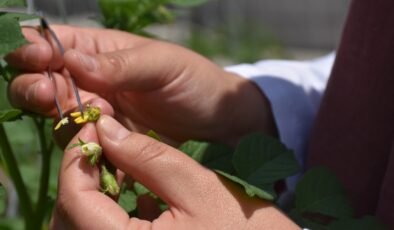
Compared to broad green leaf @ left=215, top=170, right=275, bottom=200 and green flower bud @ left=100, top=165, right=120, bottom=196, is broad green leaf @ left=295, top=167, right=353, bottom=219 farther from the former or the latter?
green flower bud @ left=100, top=165, right=120, bottom=196

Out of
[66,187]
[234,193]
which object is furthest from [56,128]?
[234,193]

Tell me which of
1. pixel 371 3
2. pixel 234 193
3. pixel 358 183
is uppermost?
pixel 371 3

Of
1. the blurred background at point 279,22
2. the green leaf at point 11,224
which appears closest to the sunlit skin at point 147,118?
the green leaf at point 11,224

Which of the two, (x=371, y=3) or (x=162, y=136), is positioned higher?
(x=371, y=3)

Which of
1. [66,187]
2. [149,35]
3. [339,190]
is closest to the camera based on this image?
[66,187]

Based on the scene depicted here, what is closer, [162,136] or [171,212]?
[171,212]

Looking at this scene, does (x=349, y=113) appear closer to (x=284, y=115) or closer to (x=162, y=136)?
(x=284, y=115)

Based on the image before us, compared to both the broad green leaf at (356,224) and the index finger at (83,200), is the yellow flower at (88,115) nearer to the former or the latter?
the index finger at (83,200)
